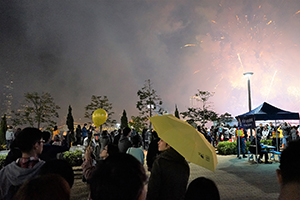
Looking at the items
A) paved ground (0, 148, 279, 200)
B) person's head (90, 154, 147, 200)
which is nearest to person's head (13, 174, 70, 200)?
person's head (90, 154, 147, 200)

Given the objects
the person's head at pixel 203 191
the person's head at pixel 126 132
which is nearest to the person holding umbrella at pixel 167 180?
the person's head at pixel 203 191

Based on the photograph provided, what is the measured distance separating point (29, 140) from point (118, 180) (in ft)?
6.14

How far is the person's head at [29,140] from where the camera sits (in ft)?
8.48

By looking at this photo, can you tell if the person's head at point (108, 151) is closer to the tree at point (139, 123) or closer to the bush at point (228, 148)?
the bush at point (228, 148)

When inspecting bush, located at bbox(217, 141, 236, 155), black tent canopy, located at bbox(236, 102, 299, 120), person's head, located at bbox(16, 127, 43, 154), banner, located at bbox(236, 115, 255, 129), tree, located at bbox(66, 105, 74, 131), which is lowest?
bush, located at bbox(217, 141, 236, 155)

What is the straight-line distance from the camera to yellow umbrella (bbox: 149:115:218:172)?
2.93 meters

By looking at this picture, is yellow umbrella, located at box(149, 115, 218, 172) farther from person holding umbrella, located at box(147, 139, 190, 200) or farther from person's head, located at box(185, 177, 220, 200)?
person's head, located at box(185, 177, 220, 200)

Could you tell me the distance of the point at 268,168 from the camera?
10734 millimetres

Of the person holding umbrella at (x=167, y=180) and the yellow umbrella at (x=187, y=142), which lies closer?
the person holding umbrella at (x=167, y=180)

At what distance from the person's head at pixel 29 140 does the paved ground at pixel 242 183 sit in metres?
4.56

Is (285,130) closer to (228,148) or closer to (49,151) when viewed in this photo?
(228,148)

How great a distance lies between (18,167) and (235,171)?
9.80 meters

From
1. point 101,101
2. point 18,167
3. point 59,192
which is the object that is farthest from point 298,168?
point 101,101

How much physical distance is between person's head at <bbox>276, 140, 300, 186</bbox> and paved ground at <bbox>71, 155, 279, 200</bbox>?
552cm
